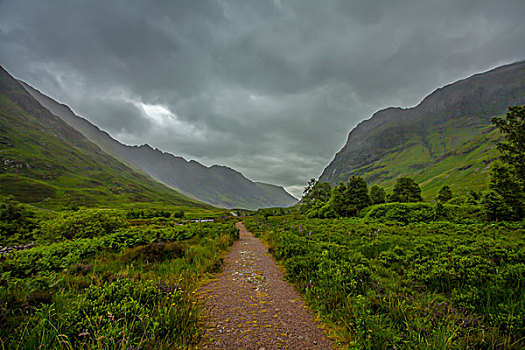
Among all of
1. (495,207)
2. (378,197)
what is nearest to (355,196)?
(378,197)

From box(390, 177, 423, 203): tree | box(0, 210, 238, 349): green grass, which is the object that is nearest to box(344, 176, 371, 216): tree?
box(390, 177, 423, 203): tree

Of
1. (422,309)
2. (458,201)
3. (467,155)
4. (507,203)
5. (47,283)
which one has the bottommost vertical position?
(47,283)

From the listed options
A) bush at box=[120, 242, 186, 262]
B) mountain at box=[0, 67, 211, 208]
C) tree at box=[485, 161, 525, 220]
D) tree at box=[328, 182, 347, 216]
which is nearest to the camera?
bush at box=[120, 242, 186, 262]

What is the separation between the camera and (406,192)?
44156 mm

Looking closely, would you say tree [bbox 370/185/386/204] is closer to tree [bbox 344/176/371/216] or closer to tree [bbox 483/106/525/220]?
tree [bbox 344/176/371/216]

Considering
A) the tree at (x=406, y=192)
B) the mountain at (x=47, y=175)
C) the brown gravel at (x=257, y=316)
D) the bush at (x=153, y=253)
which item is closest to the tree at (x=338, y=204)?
the tree at (x=406, y=192)

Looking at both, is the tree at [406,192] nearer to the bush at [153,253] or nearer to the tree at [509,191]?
the tree at [509,191]

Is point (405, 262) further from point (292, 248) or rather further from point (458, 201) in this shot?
point (458, 201)

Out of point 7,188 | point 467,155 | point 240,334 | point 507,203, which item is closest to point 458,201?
point 507,203

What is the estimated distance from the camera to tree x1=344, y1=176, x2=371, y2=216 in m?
38.1

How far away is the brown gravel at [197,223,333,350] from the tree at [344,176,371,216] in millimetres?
34456

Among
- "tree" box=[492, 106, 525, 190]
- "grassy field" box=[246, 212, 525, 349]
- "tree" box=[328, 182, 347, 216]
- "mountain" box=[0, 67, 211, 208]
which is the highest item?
"tree" box=[492, 106, 525, 190]

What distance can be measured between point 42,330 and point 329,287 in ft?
18.8

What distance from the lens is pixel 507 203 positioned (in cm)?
1859
